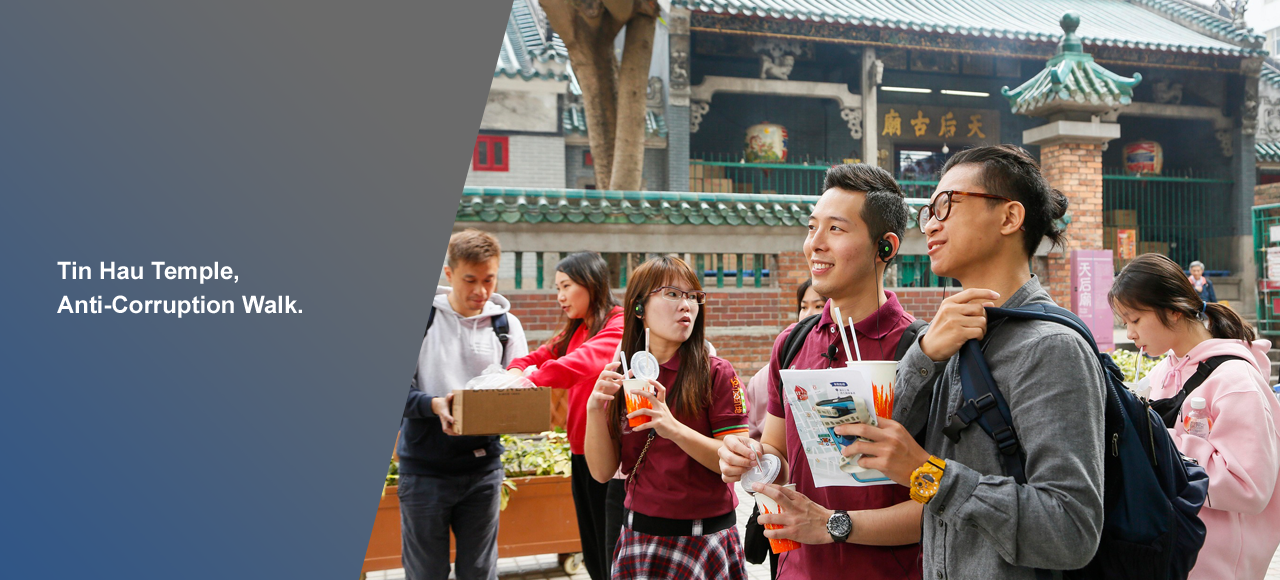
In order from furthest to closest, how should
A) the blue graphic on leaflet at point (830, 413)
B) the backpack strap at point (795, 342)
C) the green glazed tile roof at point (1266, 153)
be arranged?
the green glazed tile roof at point (1266, 153)
the backpack strap at point (795, 342)
the blue graphic on leaflet at point (830, 413)

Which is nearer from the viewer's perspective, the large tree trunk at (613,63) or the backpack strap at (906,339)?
the backpack strap at (906,339)

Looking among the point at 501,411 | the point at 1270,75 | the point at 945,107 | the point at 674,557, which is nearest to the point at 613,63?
the point at 501,411

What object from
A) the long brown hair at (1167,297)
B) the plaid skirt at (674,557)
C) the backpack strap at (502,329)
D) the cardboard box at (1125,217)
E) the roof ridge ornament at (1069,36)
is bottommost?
the plaid skirt at (674,557)

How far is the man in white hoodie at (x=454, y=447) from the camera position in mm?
3221

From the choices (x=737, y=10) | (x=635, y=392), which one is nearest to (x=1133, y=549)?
(x=635, y=392)

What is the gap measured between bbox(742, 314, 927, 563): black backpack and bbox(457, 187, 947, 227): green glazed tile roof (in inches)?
218

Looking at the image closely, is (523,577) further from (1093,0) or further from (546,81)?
(1093,0)

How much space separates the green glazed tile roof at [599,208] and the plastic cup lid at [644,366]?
548 centimetres

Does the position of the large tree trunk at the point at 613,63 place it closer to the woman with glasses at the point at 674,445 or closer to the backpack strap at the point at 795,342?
the woman with glasses at the point at 674,445

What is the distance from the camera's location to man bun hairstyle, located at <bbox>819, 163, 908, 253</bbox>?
1.93 meters

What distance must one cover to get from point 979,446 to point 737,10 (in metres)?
12.0

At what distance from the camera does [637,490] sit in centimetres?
259

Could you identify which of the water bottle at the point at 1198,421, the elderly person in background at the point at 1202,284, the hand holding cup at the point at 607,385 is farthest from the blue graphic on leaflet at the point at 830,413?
the elderly person in background at the point at 1202,284

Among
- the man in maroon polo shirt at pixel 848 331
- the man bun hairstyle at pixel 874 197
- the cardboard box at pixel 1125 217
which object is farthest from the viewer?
the cardboard box at pixel 1125 217
